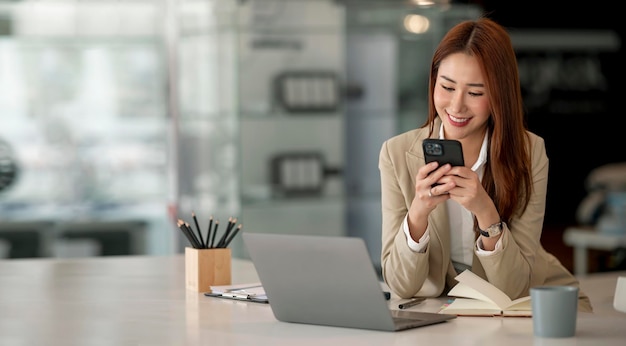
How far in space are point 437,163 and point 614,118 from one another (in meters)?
9.10

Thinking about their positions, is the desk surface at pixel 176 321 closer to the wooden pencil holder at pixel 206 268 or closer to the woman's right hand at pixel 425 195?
the wooden pencil holder at pixel 206 268

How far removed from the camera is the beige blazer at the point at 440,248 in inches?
87.4

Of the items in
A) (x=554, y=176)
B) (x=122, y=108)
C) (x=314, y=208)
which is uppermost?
(x=122, y=108)

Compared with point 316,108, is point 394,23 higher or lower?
higher

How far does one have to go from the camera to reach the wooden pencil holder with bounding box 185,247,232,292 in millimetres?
2324

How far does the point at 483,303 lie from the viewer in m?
1.98

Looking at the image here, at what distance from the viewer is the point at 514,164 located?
2350mm

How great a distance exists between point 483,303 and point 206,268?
0.68 m

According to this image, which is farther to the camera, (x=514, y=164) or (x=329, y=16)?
(x=329, y=16)

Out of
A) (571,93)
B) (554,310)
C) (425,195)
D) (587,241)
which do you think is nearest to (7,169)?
(587,241)

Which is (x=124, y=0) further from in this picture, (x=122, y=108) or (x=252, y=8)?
(x=252, y=8)

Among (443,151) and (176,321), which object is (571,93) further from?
(176,321)

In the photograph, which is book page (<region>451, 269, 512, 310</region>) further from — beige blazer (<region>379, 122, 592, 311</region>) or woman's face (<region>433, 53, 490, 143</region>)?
woman's face (<region>433, 53, 490, 143</region>)

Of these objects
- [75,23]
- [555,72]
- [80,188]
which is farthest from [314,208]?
[555,72]
